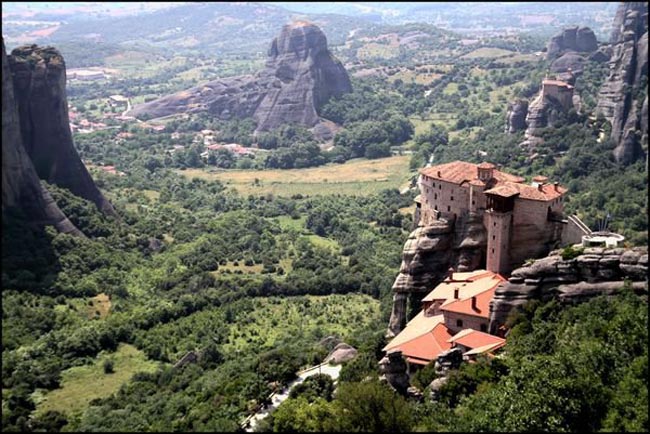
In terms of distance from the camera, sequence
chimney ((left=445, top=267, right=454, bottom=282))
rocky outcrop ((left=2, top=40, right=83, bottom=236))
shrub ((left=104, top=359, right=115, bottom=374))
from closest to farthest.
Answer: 1. chimney ((left=445, top=267, right=454, bottom=282))
2. shrub ((left=104, top=359, right=115, bottom=374))
3. rocky outcrop ((left=2, top=40, right=83, bottom=236))

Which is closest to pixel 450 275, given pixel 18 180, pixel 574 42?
pixel 18 180

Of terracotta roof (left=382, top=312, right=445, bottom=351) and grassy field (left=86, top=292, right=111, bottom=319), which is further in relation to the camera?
grassy field (left=86, top=292, right=111, bottom=319)

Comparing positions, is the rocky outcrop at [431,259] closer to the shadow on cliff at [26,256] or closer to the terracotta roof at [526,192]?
the terracotta roof at [526,192]

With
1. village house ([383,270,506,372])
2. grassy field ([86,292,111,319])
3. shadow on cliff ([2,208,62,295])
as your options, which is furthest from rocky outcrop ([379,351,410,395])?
shadow on cliff ([2,208,62,295])

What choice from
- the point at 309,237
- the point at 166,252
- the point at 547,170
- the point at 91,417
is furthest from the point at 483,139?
the point at 91,417

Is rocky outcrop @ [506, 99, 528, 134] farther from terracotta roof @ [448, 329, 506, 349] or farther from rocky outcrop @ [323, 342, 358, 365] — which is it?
terracotta roof @ [448, 329, 506, 349]

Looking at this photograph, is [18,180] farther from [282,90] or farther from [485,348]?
[282,90]

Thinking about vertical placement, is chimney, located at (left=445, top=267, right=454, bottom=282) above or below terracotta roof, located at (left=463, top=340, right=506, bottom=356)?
above

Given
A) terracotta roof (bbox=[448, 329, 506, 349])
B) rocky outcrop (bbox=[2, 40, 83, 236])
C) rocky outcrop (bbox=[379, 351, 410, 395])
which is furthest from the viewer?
rocky outcrop (bbox=[2, 40, 83, 236])
